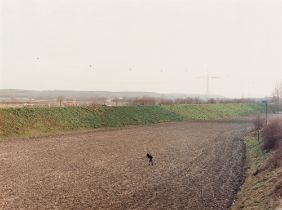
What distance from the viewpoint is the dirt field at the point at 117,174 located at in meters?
27.9

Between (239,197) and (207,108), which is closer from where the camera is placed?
(239,197)

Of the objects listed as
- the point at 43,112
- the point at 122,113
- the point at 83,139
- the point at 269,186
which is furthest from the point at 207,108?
the point at 269,186

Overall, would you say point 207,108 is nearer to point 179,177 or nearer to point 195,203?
point 179,177

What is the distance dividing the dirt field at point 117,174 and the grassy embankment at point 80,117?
1014 cm

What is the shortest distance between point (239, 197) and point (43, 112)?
55.6 m

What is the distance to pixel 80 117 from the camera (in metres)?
84.8

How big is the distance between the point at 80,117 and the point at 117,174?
48684 millimetres

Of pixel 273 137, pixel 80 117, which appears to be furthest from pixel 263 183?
pixel 80 117

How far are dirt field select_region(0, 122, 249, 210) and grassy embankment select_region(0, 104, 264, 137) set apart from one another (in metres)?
10.1

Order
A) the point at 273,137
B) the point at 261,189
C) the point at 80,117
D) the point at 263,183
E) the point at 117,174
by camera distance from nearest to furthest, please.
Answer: the point at 261,189 → the point at 263,183 → the point at 117,174 → the point at 273,137 → the point at 80,117

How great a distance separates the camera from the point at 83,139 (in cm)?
6419

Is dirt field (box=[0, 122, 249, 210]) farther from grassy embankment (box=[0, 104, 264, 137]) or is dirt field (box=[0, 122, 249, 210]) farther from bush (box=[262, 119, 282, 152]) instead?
grassy embankment (box=[0, 104, 264, 137])

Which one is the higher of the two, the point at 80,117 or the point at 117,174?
the point at 80,117

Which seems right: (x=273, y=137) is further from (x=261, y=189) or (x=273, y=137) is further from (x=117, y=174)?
(x=261, y=189)
